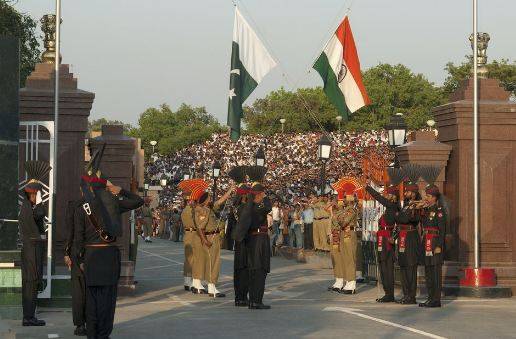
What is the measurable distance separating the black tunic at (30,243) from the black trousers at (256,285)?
3998 mm

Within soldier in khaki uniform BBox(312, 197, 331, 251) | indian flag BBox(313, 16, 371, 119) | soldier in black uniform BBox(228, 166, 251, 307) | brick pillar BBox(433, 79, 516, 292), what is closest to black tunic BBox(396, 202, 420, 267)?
brick pillar BBox(433, 79, 516, 292)

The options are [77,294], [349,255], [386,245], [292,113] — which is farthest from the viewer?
[292,113]

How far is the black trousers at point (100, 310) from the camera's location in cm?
1402

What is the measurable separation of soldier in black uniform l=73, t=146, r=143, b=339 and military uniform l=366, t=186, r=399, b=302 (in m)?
7.19

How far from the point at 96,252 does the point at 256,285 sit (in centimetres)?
562

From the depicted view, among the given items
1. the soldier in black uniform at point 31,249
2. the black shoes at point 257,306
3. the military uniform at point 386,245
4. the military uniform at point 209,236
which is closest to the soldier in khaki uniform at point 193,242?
the military uniform at point 209,236

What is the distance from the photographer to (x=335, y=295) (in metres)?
22.6

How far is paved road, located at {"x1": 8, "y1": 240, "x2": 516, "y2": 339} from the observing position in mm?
15383

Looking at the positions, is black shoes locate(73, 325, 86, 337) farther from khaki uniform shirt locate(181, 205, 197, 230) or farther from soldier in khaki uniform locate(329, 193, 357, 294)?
soldier in khaki uniform locate(329, 193, 357, 294)

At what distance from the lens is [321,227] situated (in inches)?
1400

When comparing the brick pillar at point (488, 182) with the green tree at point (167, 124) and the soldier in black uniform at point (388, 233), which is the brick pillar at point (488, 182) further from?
the green tree at point (167, 124)

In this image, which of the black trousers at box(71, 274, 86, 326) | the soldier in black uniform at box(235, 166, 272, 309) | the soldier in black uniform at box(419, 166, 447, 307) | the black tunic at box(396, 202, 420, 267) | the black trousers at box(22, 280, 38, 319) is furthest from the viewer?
the black tunic at box(396, 202, 420, 267)

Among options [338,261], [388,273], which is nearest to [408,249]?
[388,273]

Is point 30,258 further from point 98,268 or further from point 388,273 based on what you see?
point 388,273
